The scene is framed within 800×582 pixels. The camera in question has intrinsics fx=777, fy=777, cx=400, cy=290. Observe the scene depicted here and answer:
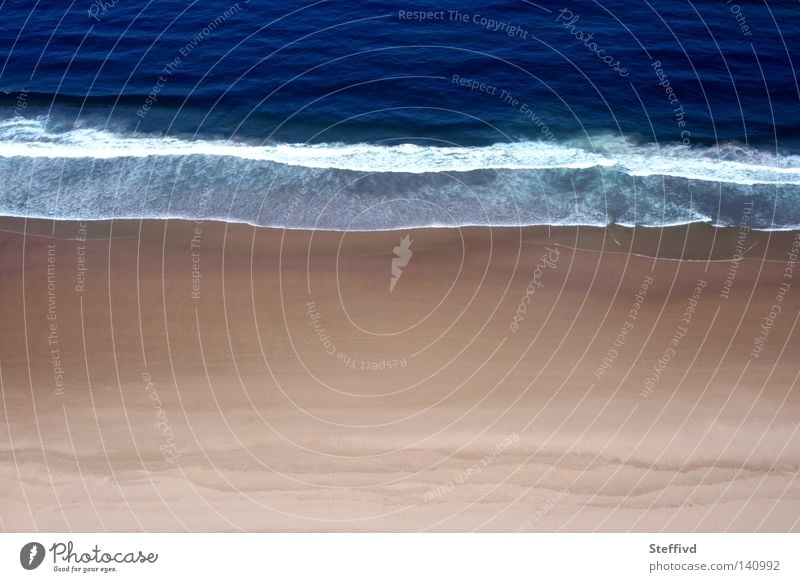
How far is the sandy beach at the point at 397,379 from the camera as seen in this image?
19172 millimetres

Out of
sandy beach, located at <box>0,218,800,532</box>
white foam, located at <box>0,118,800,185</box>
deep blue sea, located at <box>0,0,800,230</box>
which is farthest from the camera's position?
white foam, located at <box>0,118,800,185</box>

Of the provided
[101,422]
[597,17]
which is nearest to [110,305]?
[101,422]

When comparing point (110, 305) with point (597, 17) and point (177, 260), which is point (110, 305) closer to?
point (177, 260)

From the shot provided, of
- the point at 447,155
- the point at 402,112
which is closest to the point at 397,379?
the point at 447,155

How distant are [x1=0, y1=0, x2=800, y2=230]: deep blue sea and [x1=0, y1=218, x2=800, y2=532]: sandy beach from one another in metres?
2.13

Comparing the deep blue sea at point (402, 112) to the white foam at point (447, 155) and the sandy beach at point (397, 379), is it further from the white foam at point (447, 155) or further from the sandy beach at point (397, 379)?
the sandy beach at point (397, 379)

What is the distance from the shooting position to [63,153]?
1278 inches

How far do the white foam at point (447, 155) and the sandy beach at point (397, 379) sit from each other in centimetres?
447

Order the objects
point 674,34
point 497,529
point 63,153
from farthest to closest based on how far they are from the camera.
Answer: point 674,34 → point 63,153 → point 497,529

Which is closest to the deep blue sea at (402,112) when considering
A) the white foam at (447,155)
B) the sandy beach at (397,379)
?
the white foam at (447,155)

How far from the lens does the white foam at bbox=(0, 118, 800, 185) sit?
105 ft

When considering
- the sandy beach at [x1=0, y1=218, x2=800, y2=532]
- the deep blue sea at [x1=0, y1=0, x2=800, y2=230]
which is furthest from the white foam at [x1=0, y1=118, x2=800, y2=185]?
the sandy beach at [x1=0, y1=218, x2=800, y2=532]

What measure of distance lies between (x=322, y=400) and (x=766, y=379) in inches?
508

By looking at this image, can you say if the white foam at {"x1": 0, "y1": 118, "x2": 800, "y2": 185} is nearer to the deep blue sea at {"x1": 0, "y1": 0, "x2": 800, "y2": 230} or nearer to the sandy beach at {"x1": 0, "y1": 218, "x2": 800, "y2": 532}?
the deep blue sea at {"x1": 0, "y1": 0, "x2": 800, "y2": 230}
